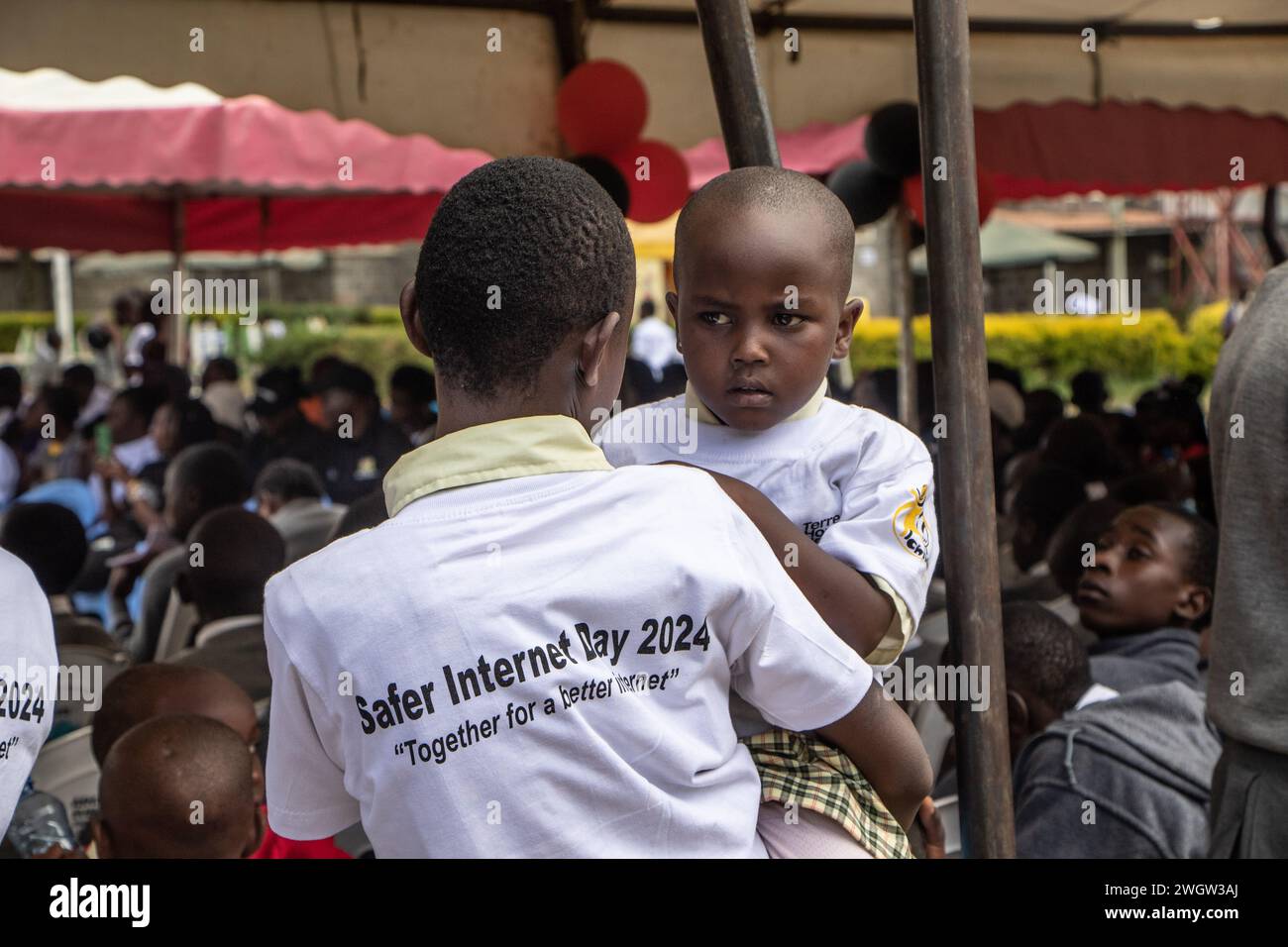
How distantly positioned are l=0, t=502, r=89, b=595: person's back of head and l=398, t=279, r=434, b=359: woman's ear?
3.16 meters

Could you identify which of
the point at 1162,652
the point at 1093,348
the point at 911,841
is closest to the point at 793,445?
the point at 911,841

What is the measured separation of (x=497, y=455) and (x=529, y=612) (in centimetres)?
14

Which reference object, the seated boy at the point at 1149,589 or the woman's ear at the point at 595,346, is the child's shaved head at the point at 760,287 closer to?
the woman's ear at the point at 595,346

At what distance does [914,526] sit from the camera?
57.8 inches

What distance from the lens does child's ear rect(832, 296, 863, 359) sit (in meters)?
1.60

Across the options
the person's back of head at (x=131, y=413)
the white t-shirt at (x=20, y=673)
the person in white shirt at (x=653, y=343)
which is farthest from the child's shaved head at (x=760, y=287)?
the person in white shirt at (x=653, y=343)

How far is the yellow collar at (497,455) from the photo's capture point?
1173mm

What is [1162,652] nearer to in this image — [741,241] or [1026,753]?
[1026,753]

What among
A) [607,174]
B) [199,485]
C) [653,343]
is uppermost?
[653,343]

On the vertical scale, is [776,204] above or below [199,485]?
above

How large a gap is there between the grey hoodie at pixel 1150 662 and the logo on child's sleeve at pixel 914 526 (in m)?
1.63

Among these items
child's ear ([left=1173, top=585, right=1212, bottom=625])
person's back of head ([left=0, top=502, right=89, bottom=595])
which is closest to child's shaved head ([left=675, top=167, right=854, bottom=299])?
child's ear ([left=1173, top=585, right=1212, bottom=625])

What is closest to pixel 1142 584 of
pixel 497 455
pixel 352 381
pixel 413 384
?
A: pixel 497 455

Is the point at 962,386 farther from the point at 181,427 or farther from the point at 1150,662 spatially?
the point at 181,427
